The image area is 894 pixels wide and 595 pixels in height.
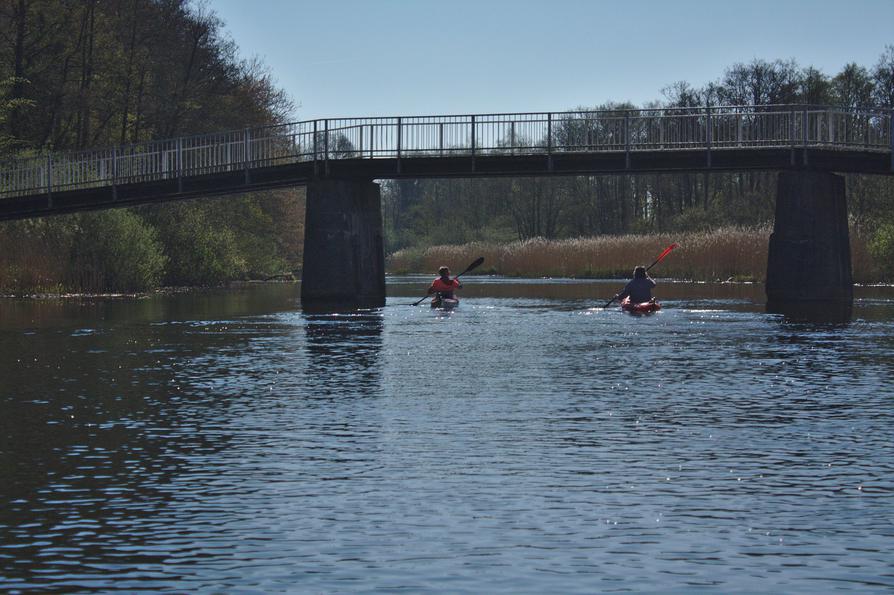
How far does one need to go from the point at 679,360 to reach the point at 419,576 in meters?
15.5

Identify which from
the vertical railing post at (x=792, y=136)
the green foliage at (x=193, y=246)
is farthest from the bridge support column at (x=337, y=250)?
the green foliage at (x=193, y=246)

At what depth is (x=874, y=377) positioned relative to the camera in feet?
65.6

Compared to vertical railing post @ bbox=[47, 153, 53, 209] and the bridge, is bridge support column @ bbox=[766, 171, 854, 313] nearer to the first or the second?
the bridge

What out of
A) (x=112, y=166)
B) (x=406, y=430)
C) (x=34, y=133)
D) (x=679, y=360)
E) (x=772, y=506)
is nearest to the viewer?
(x=772, y=506)

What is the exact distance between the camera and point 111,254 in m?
53.4

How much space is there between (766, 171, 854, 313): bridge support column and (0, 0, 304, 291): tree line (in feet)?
81.6

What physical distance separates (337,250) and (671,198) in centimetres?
6498

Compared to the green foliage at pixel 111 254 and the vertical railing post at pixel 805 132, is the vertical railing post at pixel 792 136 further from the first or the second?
the green foliage at pixel 111 254

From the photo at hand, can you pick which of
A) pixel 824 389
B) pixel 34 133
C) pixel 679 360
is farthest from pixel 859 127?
pixel 34 133

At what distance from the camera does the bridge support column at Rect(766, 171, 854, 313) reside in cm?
4419

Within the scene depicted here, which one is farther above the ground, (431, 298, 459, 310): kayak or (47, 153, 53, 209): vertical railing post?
(47, 153, 53, 209): vertical railing post

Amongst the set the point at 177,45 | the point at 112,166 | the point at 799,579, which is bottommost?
the point at 799,579

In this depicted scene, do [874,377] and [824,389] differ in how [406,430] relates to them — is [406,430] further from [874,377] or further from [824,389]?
[874,377]

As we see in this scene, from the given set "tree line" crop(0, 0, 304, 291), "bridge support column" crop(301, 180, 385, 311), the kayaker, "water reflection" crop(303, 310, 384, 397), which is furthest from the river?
"tree line" crop(0, 0, 304, 291)
